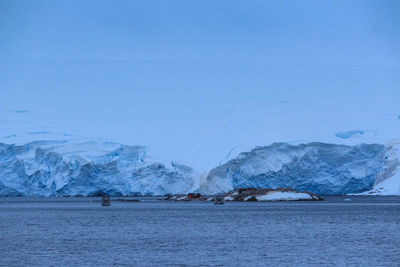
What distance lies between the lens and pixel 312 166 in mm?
83250

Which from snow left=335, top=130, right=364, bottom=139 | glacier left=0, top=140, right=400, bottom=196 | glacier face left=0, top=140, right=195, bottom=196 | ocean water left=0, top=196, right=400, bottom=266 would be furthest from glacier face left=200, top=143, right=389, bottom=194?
ocean water left=0, top=196, right=400, bottom=266

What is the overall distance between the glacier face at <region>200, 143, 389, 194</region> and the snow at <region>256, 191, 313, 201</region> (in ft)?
9.43

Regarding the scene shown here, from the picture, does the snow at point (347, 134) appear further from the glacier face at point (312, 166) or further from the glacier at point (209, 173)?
the glacier face at point (312, 166)

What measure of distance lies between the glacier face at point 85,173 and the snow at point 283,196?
14164 mm

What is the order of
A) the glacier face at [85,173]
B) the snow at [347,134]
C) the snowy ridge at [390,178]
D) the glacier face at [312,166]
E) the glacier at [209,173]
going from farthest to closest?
the snow at [347,134]
the snowy ridge at [390,178]
the glacier face at [85,173]
the glacier at [209,173]
the glacier face at [312,166]

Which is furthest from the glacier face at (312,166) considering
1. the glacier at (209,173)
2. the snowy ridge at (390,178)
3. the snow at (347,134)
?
the snow at (347,134)

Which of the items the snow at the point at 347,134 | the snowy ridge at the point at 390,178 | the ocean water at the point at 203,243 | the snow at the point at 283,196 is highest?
the snow at the point at 347,134

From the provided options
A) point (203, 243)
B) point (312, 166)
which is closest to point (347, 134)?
point (312, 166)

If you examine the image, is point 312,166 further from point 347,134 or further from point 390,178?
point 347,134

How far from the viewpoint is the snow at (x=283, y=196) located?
266 ft

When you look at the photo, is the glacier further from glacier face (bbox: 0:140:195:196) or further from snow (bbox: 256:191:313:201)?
snow (bbox: 256:191:313:201)

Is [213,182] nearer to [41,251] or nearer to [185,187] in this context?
[185,187]

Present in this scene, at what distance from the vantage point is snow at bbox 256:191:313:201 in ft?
266

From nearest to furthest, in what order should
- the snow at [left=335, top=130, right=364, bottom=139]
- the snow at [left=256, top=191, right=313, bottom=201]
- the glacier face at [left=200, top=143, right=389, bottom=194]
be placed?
1. the snow at [left=256, top=191, right=313, bottom=201]
2. the glacier face at [left=200, top=143, right=389, bottom=194]
3. the snow at [left=335, top=130, right=364, bottom=139]
